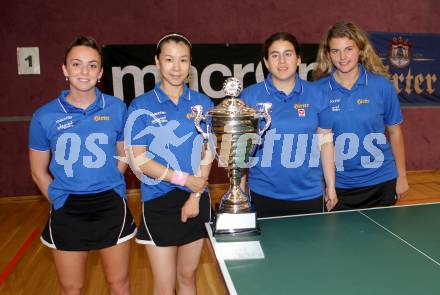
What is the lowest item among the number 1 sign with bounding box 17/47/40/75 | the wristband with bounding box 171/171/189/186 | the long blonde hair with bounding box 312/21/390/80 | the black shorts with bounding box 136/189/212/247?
the black shorts with bounding box 136/189/212/247

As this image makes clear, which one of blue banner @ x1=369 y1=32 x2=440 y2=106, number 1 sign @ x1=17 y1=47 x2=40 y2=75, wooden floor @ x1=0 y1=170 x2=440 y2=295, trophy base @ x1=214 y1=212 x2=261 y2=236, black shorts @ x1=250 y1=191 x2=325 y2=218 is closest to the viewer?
trophy base @ x1=214 y1=212 x2=261 y2=236

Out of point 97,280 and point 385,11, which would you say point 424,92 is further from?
point 97,280

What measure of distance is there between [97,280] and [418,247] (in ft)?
6.68

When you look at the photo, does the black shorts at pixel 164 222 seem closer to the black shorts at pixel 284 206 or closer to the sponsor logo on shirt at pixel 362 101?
the black shorts at pixel 284 206

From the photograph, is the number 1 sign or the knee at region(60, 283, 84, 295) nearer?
the knee at region(60, 283, 84, 295)

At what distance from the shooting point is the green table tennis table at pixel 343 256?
3.50ft

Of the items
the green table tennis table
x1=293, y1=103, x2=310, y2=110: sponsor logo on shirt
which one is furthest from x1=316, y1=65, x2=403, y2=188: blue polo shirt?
the green table tennis table

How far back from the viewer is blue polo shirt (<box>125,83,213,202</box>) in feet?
5.42

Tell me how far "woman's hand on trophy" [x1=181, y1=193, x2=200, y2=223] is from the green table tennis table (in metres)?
0.12

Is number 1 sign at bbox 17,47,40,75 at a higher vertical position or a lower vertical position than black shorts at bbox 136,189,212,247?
higher

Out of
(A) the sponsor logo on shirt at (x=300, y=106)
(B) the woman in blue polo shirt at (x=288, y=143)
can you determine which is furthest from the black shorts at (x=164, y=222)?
(A) the sponsor logo on shirt at (x=300, y=106)

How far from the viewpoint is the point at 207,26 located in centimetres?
493

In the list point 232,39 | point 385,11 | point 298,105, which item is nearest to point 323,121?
point 298,105

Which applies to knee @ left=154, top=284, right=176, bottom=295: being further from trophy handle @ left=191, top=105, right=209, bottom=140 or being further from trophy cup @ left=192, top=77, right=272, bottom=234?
trophy handle @ left=191, top=105, right=209, bottom=140
